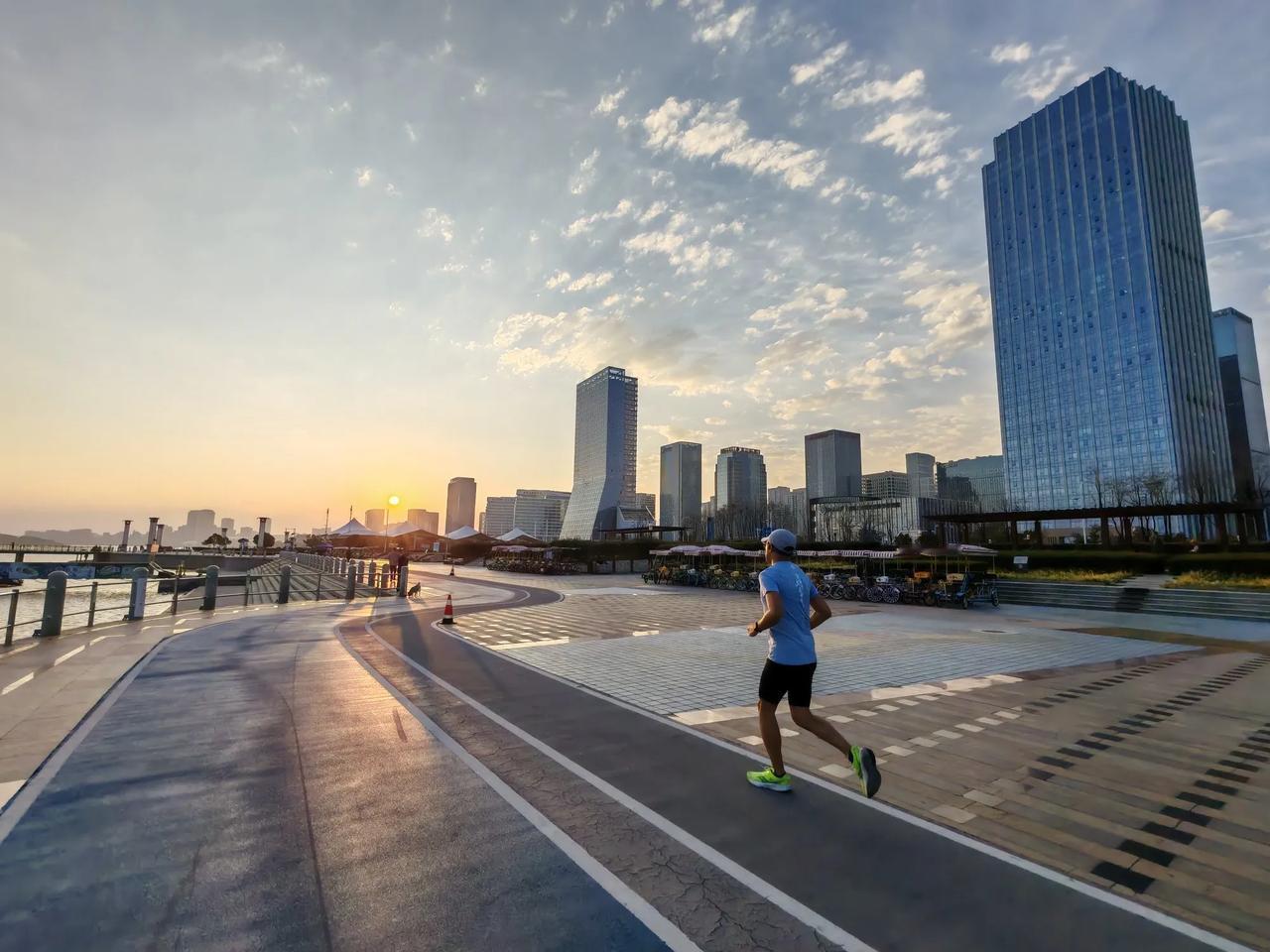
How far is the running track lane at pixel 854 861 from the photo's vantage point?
2805mm

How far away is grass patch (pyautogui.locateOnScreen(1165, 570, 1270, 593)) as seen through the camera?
20234mm

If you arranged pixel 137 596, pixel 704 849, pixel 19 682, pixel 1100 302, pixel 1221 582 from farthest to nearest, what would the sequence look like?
pixel 1100 302
pixel 1221 582
pixel 137 596
pixel 19 682
pixel 704 849

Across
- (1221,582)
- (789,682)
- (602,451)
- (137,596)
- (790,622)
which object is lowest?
(1221,582)

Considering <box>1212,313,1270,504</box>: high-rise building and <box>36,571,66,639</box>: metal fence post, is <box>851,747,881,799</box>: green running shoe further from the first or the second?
<box>1212,313,1270,504</box>: high-rise building

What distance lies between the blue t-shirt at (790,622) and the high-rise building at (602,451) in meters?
131

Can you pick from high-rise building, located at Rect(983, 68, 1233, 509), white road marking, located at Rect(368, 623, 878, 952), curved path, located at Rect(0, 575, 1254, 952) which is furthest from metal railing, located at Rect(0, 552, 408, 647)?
high-rise building, located at Rect(983, 68, 1233, 509)

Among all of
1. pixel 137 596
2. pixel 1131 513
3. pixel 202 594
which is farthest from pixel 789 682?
pixel 1131 513

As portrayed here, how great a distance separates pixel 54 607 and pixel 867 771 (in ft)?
46.1

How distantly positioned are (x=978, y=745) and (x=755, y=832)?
3.30 metres

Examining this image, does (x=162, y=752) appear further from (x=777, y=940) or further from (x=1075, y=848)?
(x=1075, y=848)

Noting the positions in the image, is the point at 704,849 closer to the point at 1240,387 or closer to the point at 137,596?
the point at 137,596

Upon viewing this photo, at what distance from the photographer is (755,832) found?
384 centimetres

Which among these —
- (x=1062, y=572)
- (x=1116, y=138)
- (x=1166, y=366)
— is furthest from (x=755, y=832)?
(x=1116, y=138)

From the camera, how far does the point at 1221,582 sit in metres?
21.5
